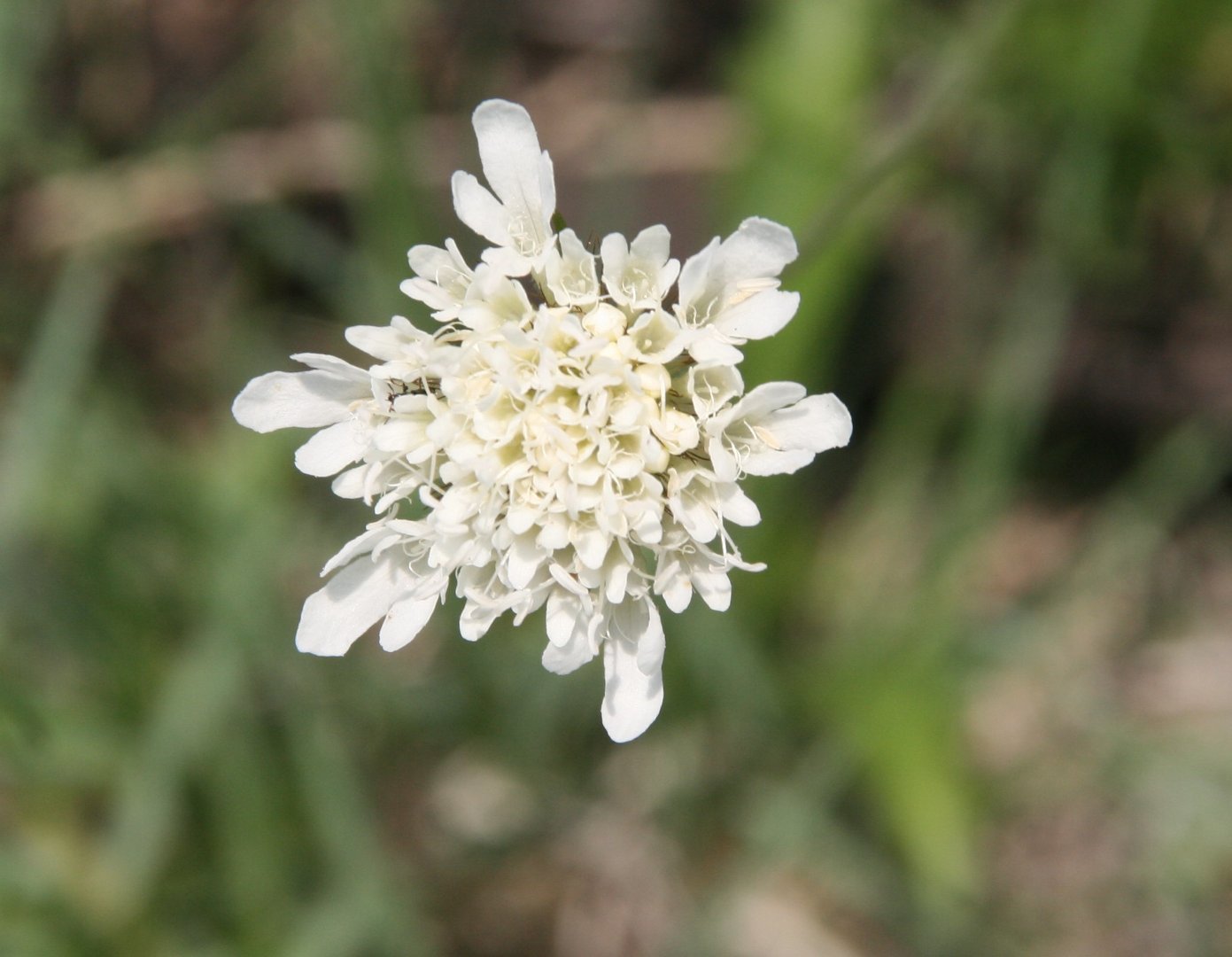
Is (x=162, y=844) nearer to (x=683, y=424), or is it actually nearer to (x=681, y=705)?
(x=681, y=705)

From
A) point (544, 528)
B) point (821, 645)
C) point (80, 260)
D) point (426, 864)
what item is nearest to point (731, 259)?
point (544, 528)

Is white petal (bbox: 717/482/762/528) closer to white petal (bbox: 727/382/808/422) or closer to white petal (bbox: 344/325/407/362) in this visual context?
white petal (bbox: 727/382/808/422)

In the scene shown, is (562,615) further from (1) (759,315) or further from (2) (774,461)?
(1) (759,315)

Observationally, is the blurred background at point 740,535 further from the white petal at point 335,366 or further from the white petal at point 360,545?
the white petal at point 335,366

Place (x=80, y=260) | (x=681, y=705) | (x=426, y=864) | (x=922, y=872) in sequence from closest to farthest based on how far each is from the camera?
(x=922, y=872) < (x=681, y=705) < (x=426, y=864) < (x=80, y=260)

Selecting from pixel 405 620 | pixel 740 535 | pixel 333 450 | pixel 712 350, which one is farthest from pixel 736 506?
pixel 740 535

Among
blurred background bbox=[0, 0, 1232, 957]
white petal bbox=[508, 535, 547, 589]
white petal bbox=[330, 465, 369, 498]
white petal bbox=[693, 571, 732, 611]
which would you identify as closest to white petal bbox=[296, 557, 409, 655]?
white petal bbox=[330, 465, 369, 498]
